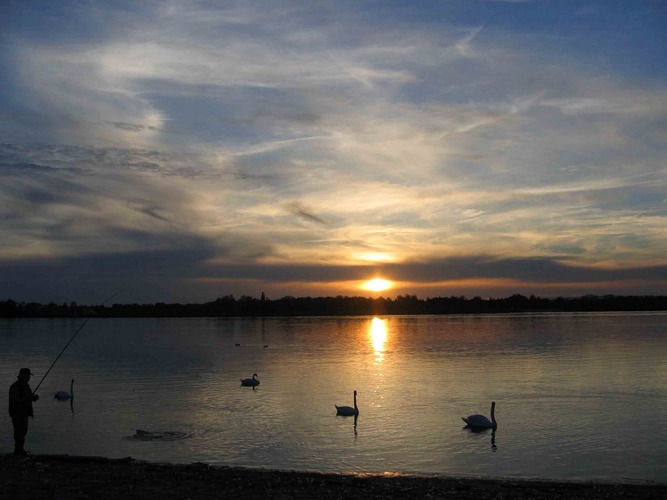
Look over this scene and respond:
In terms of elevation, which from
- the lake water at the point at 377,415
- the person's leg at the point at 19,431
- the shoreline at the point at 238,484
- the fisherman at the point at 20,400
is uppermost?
the fisherman at the point at 20,400

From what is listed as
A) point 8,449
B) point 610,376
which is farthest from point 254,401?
point 610,376

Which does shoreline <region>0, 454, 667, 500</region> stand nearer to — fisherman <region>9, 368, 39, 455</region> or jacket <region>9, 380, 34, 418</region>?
fisherman <region>9, 368, 39, 455</region>

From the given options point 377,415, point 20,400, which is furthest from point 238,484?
point 377,415

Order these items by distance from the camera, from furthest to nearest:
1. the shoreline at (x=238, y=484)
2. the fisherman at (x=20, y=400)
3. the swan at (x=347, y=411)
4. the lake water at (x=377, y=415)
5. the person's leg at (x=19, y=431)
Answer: the swan at (x=347, y=411), the lake water at (x=377, y=415), the person's leg at (x=19, y=431), the fisherman at (x=20, y=400), the shoreline at (x=238, y=484)

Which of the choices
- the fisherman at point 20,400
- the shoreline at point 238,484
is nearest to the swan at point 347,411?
the shoreline at point 238,484

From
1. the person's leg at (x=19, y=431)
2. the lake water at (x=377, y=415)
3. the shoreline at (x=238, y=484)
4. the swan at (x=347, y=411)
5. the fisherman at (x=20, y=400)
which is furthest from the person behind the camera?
the swan at (x=347, y=411)

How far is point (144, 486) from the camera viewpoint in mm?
11570

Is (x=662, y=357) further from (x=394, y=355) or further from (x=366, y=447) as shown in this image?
(x=366, y=447)

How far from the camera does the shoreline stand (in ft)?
36.7

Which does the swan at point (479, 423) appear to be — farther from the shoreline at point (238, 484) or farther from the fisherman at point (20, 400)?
the fisherman at point (20, 400)

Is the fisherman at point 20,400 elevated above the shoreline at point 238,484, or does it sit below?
above

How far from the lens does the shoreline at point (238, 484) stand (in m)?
11.2

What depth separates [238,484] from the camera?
12.2 metres

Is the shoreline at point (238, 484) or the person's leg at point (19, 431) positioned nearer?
the shoreline at point (238, 484)
